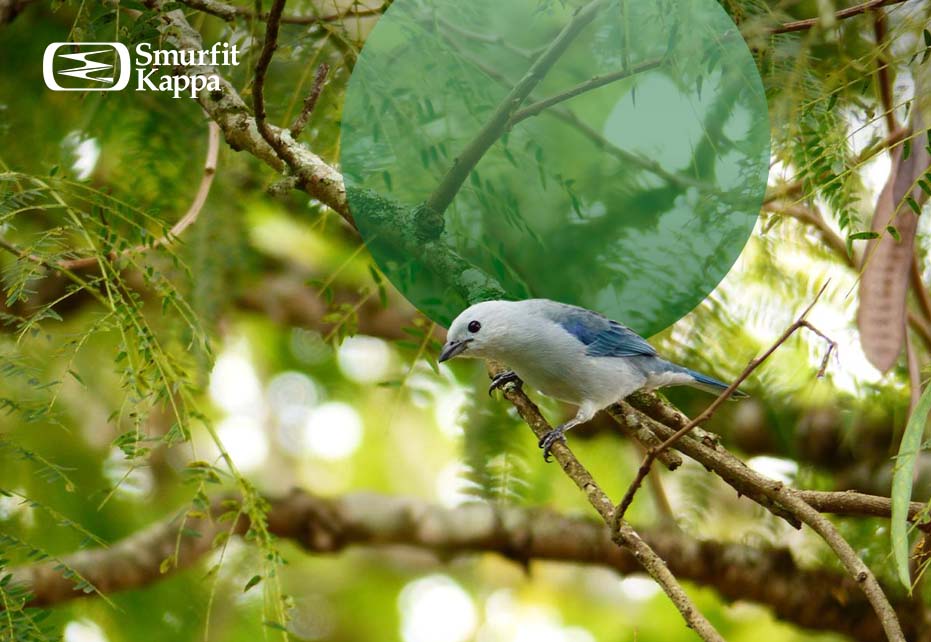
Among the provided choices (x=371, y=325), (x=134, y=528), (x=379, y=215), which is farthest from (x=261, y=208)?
(x=379, y=215)

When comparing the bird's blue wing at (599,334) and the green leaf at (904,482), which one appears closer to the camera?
the green leaf at (904,482)

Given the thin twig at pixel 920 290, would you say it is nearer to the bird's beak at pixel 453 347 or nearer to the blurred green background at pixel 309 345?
the blurred green background at pixel 309 345

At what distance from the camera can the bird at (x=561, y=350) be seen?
1013 mm

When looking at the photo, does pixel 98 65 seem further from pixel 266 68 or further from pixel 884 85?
pixel 884 85

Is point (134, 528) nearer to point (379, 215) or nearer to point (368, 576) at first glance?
point (368, 576)

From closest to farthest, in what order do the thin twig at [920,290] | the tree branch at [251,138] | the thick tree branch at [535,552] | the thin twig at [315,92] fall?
the thin twig at [315,92], the tree branch at [251,138], the thin twig at [920,290], the thick tree branch at [535,552]

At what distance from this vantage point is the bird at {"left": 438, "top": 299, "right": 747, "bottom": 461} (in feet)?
3.32

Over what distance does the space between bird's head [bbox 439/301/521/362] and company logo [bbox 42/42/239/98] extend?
428 mm

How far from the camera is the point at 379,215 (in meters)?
0.97

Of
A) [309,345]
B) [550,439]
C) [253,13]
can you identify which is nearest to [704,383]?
[550,439]

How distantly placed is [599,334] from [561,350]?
60 mm

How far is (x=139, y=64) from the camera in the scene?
1247mm
